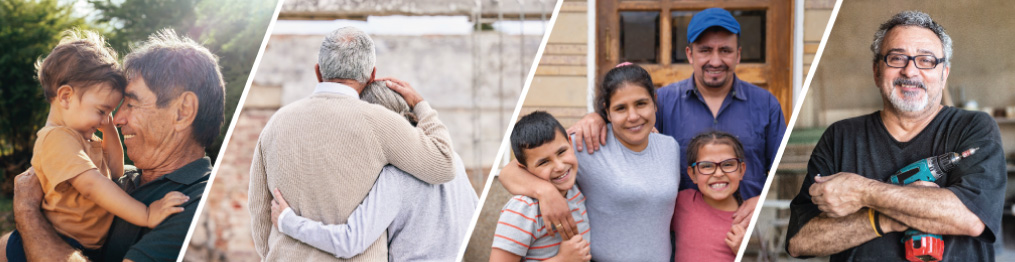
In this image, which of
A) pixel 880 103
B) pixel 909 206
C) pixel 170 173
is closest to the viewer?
pixel 909 206

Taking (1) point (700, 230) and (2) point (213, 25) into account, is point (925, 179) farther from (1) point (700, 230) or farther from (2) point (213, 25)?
(2) point (213, 25)

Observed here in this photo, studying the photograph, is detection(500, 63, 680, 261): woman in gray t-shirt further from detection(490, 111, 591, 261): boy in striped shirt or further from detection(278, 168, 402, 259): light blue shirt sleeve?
detection(278, 168, 402, 259): light blue shirt sleeve

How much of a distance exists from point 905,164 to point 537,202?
4.36 feet

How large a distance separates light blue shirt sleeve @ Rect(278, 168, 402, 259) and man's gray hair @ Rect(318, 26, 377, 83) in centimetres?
38

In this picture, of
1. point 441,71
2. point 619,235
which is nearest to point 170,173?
point 441,71

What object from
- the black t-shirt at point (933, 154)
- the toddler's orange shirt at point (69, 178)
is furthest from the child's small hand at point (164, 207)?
the black t-shirt at point (933, 154)

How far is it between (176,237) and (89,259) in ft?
1.27

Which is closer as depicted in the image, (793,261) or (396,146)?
(396,146)

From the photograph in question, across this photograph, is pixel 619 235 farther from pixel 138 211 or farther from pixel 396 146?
pixel 138 211

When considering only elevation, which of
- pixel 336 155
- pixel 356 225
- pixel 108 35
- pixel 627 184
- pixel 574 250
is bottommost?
pixel 574 250

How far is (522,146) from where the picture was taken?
277 centimetres

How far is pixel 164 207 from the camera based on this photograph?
122 inches

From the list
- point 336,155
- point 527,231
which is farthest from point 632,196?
point 336,155

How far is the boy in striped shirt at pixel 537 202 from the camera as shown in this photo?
8.96ft
